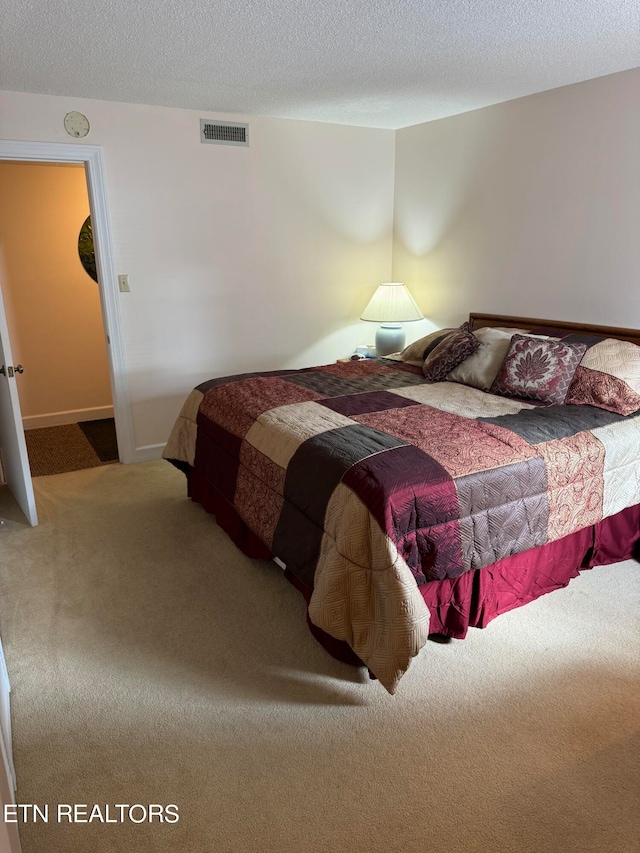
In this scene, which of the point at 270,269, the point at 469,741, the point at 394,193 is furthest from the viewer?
the point at 394,193

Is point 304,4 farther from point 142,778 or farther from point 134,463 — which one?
point 134,463

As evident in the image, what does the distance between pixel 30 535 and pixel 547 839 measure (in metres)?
2.73

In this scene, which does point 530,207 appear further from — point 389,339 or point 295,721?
point 295,721

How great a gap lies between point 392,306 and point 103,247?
2.04 meters

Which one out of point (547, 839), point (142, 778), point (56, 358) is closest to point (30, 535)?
point (142, 778)

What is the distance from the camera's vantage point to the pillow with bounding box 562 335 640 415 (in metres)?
2.80

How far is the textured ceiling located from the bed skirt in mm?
2117

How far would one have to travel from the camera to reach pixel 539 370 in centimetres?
298

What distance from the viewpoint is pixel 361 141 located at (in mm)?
4543

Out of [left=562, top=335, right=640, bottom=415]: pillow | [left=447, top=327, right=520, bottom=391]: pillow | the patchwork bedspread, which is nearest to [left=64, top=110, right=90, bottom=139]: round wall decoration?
the patchwork bedspread

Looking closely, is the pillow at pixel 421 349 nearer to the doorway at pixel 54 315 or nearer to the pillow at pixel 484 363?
the pillow at pixel 484 363

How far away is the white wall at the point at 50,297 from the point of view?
4.64m

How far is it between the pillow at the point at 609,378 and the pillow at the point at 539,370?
47 millimetres

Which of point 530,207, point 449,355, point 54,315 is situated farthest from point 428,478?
point 54,315
